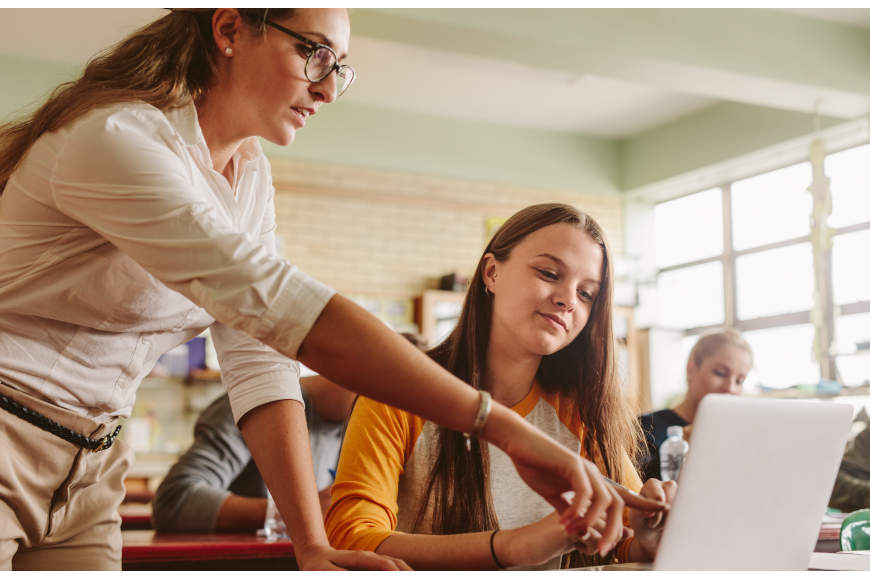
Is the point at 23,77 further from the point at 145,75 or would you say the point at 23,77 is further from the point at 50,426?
the point at 50,426

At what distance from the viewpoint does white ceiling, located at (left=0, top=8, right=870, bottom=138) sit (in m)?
5.70

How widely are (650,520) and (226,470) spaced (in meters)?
1.69

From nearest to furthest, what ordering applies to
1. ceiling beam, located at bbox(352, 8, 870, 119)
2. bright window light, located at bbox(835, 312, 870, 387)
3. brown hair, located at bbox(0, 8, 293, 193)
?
brown hair, located at bbox(0, 8, 293, 193), ceiling beam, located at bbox(352, 8, 870, 119), bright window light, located at bbox(835, 312, 870, 387)

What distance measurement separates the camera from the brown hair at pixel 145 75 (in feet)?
3.59

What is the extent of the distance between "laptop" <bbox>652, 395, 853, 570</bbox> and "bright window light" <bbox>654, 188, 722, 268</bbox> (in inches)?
268

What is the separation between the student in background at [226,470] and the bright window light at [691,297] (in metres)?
5.27

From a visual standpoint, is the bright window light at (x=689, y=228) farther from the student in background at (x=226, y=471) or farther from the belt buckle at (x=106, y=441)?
the belt buckle at (x=106, y=441)

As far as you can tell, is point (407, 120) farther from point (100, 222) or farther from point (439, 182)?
point (100, 222)

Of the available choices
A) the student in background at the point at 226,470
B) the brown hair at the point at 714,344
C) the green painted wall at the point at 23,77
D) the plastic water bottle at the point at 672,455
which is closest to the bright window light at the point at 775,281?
the brown hair at the point at 714,344

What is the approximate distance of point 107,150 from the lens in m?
0.93

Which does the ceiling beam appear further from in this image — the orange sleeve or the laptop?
the laptop

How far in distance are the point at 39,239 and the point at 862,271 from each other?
251 inches

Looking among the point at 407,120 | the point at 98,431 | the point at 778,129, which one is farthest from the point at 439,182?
the point at 98,431

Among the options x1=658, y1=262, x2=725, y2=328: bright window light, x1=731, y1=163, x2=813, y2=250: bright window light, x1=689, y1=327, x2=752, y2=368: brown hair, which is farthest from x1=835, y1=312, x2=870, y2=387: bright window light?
x1=689, y1=327, x2=752, y2=368: brown hair
